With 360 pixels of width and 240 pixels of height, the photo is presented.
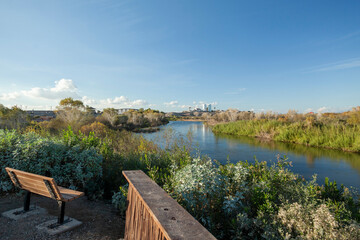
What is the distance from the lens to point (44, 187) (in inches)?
111

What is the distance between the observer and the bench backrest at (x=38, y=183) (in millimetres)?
2711

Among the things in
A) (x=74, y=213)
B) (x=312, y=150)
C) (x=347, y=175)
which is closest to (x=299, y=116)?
(x=312, y=150)

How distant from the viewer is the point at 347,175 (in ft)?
24.6

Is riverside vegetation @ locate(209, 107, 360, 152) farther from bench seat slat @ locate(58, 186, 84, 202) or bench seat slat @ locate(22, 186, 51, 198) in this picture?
bench seat slat @ locate(22, 186, 51, 198)

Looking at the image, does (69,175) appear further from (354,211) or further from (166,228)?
(354,211)

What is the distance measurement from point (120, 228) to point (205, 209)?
1455mm

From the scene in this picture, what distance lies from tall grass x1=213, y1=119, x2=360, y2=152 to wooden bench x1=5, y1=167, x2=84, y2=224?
13451mm

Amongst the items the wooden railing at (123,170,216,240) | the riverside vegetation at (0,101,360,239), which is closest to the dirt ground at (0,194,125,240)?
the riverside vegetation at (0,101,360,239)

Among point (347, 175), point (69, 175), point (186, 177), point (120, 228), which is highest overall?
point (186, 177)

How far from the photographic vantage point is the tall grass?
11531 mm

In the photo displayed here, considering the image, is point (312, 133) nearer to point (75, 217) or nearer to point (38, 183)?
point (75, 217)

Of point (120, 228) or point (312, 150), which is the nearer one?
point (120, 228)

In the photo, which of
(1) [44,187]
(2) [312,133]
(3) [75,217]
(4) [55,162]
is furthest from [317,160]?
(1) [44,187]

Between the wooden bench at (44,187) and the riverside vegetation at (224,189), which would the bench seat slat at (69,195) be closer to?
A: the wooden bench at (44,187)
